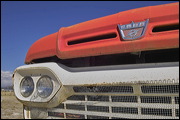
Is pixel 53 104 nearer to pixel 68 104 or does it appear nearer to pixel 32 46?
pixel 68 104

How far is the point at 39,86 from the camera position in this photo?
2.19 metres

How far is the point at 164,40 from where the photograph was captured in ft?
Answer: 5.13

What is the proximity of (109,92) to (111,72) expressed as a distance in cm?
17

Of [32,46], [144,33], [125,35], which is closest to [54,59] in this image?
[32,46]

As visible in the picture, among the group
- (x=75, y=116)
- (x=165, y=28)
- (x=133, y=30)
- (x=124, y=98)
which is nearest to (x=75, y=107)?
(x=75, y=116)

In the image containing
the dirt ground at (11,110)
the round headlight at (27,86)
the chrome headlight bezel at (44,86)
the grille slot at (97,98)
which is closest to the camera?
the grille slot at (97,98)

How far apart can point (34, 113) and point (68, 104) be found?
453 mm

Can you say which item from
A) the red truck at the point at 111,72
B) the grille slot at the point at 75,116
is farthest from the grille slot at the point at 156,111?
the grille slot at the point at 75,116

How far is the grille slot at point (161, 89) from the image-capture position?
156cm

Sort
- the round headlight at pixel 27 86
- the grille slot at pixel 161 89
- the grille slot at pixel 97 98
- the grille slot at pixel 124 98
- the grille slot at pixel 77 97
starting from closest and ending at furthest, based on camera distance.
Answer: the grille slot at pixel 161 89
the grille slot at pixel 124 98
the grille slot at pixel 97 98
the grille slot at pixel 77 97
the round headlight at pixel 27 86

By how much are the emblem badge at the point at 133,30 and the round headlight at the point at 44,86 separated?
2.86ft

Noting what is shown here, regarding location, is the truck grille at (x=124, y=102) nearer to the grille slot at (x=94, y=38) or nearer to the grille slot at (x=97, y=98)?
the grille slot at (x=97, y=98)

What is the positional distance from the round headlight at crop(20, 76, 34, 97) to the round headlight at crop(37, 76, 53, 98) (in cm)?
12

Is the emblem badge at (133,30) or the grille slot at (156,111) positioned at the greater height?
the emblem badge at (133,30)
